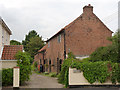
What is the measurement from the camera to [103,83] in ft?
47.7

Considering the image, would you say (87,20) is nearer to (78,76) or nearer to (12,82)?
(78,76)

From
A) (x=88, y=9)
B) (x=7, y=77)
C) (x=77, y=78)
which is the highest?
(x=88, y=9)

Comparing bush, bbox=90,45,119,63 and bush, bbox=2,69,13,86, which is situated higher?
bush, bbox=90,45,119,63

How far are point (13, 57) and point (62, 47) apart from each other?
7.85 meters

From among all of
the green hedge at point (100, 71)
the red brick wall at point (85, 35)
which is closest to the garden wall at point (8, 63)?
the green hedge at point (100, 71)

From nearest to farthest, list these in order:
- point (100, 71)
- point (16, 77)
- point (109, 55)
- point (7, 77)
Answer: point (16, 77) → point (100, 71) → point (7, 77) → point (109, 55)

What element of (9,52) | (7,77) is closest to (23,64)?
(7,77)

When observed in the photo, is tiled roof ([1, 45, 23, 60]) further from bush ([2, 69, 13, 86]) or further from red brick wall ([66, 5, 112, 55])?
red brick wall ([66, 5, 112, 55])

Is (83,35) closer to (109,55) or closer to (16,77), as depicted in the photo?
(109,55)

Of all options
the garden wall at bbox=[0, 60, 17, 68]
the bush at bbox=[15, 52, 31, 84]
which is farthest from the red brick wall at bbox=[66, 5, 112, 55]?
the garden wall at bbox=[0, 60, 17, 68]

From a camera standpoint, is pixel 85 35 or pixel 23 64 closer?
pixel 23 64

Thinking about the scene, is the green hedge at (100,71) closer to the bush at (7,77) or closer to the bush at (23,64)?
the bush at (23,64)

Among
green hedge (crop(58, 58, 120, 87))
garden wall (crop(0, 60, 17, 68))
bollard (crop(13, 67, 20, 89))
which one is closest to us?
bollard (crop(13, 67, 20, 89))

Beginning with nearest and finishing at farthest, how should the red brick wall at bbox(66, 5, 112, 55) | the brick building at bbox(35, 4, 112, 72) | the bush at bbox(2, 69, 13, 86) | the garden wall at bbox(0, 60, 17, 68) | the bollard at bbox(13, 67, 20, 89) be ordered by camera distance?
the bollard at bbox(13, 67, 20, 89) → the bush at bbox(2, 69, 13, 86) → the garden wall at bbox(0, 60, 17, 68) → the brick building at bbox(35, 4, 112, 72) → the red brick wall at bbox(66, 5, 112, 55)
